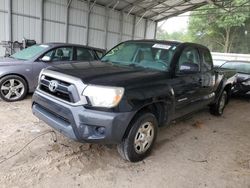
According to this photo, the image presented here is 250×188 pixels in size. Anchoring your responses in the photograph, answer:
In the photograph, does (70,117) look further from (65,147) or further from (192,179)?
(192,179)

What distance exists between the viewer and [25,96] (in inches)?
228

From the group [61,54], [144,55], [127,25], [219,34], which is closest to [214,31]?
[219,34]

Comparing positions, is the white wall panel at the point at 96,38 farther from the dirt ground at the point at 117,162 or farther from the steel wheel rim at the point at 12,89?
the dirt ground at the point at 117,162

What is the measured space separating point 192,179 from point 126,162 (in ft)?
2.89

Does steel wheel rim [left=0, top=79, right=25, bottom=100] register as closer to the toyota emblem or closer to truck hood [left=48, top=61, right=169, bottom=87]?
truck hood [left=48, top=61, right=169, bottom=87]

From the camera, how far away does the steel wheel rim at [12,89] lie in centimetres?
537

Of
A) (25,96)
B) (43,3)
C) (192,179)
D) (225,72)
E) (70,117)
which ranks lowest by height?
(192,179)

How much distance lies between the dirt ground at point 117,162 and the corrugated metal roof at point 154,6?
38.8 ft

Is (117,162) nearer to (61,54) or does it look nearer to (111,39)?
(61,54)

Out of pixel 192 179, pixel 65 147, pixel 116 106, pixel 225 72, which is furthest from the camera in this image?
pixel 225 72

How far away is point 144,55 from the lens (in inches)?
155

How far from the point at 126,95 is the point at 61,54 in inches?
159

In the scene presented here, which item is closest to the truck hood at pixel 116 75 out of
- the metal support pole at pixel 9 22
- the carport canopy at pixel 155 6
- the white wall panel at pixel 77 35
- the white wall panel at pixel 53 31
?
the metal support pole at pixel 9 22

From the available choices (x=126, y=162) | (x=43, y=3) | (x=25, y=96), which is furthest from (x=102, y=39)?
(x=126, y=162)
